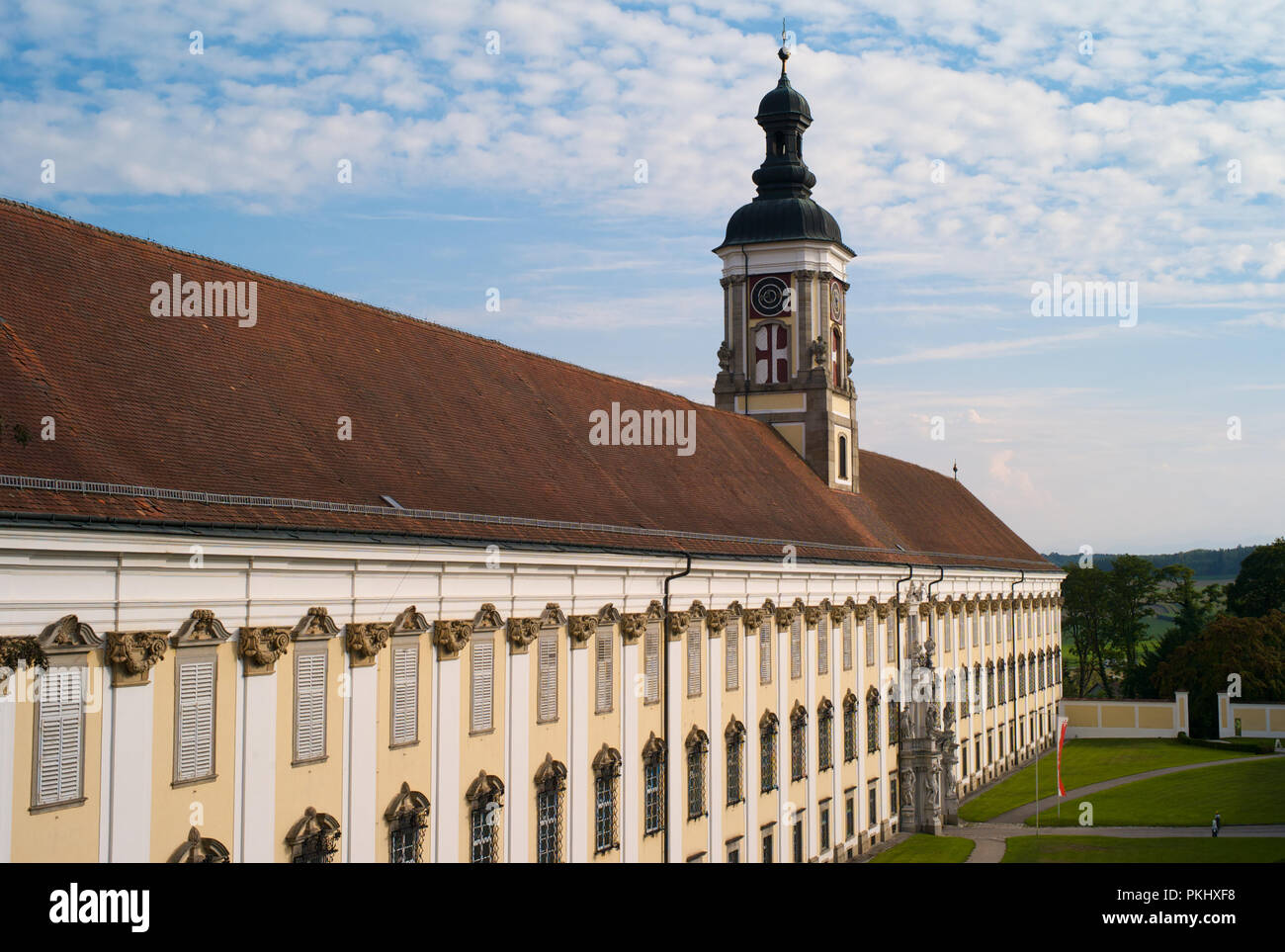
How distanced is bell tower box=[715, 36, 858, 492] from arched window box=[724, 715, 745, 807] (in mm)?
22615

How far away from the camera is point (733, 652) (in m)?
42.9

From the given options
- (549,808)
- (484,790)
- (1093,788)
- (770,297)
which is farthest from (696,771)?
(1093,788)

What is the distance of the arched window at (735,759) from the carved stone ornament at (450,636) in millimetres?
15411

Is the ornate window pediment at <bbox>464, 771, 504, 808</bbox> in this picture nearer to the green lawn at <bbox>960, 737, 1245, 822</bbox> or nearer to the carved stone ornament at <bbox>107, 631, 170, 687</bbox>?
the carved stone ornament at <bbox>107, 631, 170, 687</bbox>

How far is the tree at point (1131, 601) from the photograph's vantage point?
119m


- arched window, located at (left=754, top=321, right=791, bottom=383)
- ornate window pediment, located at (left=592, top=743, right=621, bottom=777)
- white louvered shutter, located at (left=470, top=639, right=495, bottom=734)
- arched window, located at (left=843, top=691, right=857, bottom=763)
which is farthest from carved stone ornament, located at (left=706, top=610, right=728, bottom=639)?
arched window, located at (left=754, top=321, right=791, bottom=383)

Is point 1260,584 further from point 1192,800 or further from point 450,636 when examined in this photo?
point 450,636

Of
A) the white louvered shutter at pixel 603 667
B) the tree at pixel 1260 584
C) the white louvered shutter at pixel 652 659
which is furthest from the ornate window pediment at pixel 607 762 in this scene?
the tree at pixel 1260 584

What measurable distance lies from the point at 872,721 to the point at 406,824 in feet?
108

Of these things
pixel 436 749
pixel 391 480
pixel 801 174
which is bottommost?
pixel 436 749

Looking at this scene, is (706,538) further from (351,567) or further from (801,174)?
(801,174)
